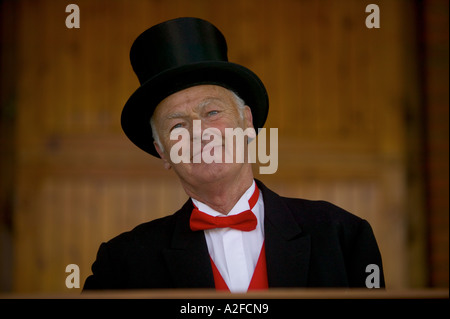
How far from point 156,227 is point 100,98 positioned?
67.8 inches

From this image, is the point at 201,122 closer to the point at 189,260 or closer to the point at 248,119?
the point at 248,119

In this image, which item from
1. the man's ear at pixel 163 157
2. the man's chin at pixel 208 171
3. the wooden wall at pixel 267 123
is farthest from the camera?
the wooden wall at pixel 267 123

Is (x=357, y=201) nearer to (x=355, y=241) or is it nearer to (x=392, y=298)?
(x=355, y=241)

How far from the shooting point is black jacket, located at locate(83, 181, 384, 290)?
4.97 feet

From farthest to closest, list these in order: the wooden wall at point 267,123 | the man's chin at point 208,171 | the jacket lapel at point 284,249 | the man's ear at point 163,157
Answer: the wooden wall at point 267,123
the man's ear at point 163,157
the man's chin at point 208,171
the jacket lapel at point 284,249

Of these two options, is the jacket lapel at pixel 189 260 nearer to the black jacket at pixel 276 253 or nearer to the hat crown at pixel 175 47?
the black jacket at pixel 276 253

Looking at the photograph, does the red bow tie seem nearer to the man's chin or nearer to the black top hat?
the man's chin

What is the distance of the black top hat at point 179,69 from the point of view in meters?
1.66

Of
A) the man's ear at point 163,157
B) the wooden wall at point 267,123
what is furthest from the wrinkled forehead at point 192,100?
the wooden wall at point 267,123

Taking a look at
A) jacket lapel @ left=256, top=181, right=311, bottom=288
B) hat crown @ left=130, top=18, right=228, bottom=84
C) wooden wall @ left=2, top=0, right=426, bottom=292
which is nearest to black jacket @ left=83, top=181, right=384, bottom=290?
jacket lapel @ left=256, top=181, right=311, bottom=288

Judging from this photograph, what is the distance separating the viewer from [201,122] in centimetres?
164

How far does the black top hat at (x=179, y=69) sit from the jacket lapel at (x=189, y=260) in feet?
1.20

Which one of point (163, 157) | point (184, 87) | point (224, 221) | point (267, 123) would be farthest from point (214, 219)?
point (267, 123)

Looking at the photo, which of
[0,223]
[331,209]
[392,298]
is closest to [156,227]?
[331,209]
